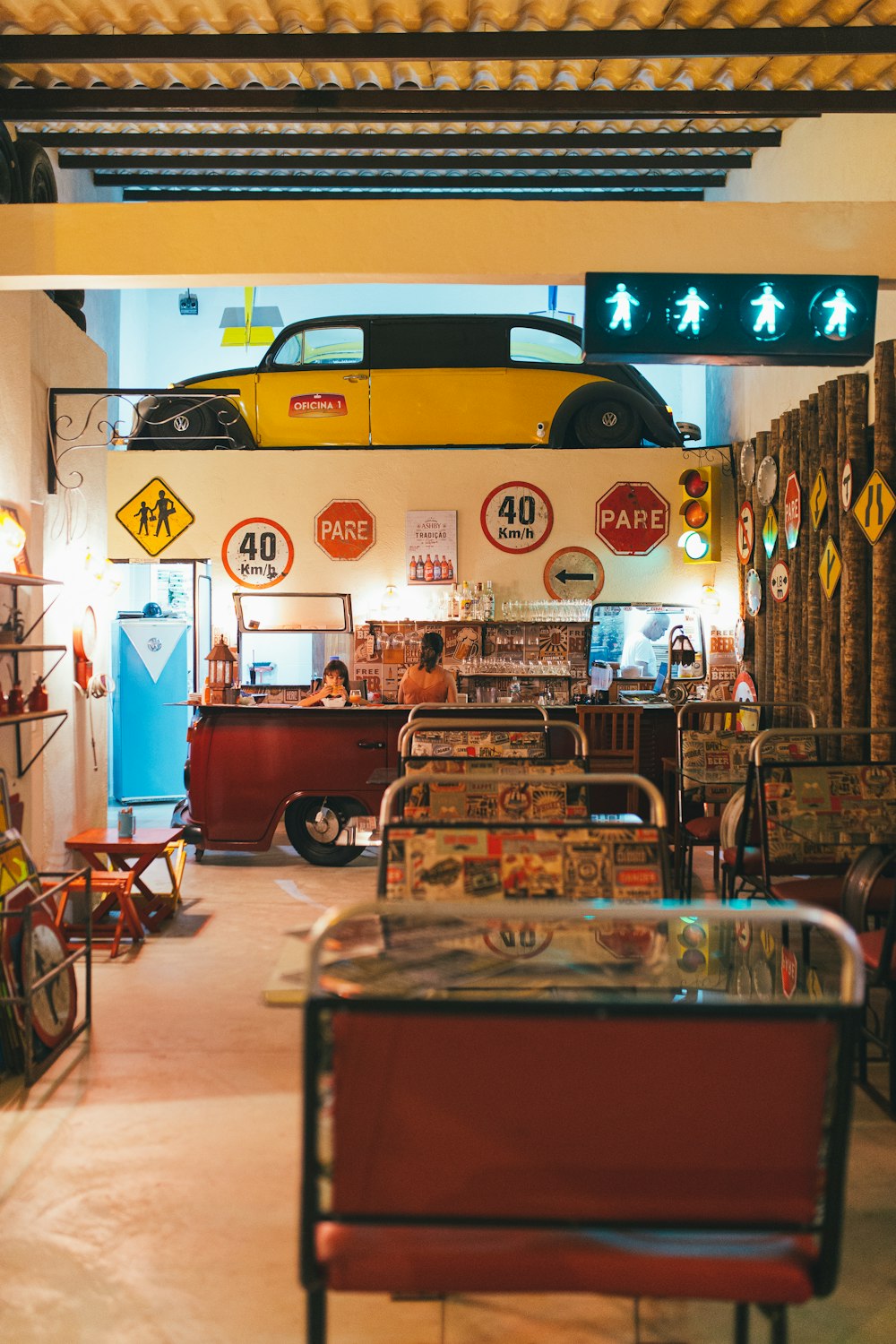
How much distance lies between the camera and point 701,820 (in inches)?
245

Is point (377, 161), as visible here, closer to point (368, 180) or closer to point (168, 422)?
point (368, 180)

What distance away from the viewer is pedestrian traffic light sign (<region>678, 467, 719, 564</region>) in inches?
392

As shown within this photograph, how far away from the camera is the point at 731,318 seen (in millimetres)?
5309

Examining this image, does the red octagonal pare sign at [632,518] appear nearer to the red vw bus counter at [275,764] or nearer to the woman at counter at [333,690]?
the woman at counter at [333,690]

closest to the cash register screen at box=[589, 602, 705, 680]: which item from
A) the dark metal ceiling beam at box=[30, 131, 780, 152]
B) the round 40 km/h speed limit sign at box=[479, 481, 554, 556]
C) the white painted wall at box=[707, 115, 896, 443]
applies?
the round 40 km/h speed limit sign at box=[479, 481, 554, 556]

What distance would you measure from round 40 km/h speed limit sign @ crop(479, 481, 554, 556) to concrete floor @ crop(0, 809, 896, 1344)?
6.04 meters

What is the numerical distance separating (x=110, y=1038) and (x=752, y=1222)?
3.51m

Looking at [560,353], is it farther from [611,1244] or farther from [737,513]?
[611,1244]

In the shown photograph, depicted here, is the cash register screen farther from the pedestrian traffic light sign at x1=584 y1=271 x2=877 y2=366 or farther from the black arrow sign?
the pedestrian traffic light sign at x1=584 y1=271 x2=877 y2=366

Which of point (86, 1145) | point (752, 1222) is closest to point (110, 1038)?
point (86, 1145)

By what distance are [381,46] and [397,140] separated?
2.32 metres

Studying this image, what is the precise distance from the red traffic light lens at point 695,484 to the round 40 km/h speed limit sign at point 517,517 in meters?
1.28

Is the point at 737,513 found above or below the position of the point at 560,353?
below

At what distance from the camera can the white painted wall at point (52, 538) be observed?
5.65 meters
